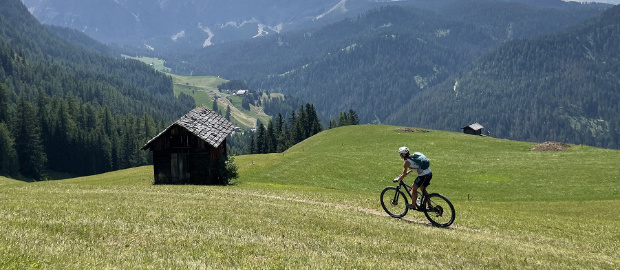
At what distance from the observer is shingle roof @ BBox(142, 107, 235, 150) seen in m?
50.5

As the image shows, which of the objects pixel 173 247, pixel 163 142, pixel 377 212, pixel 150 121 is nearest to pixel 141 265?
pixel 173 247

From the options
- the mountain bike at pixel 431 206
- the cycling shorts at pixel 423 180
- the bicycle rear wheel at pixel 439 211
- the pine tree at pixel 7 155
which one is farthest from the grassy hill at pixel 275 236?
the pine tree at pixel 7 155

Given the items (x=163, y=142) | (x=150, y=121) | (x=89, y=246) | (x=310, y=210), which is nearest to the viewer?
(x=89, y=246)

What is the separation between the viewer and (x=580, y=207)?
42438 mm

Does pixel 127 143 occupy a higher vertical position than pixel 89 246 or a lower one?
higher

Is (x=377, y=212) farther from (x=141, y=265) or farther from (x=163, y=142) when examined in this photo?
(x=163, y=142)

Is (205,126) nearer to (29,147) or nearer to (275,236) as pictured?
(275,236)

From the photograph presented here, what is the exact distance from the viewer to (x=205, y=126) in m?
53.8

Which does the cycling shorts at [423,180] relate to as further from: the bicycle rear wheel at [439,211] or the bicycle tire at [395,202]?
the bicycle tire at [395,202]

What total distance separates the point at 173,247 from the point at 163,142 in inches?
1597

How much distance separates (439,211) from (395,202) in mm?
2503

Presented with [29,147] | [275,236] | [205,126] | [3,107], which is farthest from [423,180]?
[3,107]

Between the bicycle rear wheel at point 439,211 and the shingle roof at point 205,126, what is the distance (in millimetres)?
32157

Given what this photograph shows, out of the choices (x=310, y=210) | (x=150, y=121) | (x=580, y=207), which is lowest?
(x=580, y=207)
